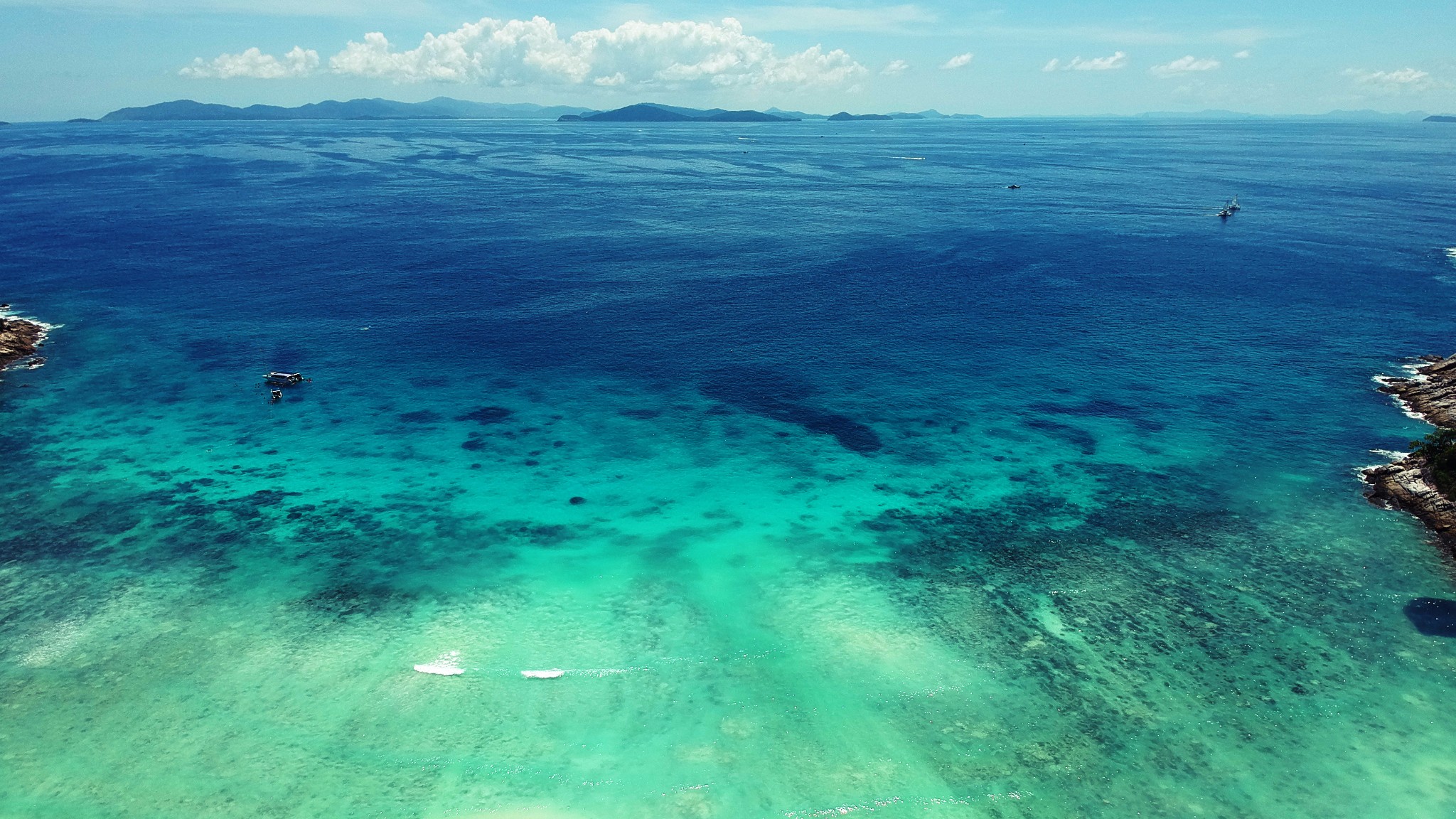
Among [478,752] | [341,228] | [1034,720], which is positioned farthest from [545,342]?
[341,228]

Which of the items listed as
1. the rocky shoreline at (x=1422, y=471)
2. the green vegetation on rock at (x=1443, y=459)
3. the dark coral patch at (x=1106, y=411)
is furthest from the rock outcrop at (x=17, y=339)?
the green vegetation on rock at (x=1443, y=459)

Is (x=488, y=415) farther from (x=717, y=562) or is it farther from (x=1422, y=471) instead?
(x=1422, y=471)

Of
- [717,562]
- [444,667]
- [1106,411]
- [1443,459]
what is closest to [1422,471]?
[1443,459]

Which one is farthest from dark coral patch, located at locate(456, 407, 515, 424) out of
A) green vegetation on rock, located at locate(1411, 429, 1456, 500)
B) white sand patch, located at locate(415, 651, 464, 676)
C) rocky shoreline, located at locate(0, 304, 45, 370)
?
green vegetation on rock, located at locate(1411, 429, 1456, 500)

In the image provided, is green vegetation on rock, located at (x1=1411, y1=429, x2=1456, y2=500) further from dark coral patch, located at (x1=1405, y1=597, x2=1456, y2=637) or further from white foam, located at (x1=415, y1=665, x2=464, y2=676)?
white foam, located at (x1=415, y1=665, x2=464, y2=676)

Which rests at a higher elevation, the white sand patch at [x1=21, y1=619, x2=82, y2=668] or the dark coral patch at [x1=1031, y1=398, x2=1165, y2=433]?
the dark coral patch at [x1=1031, y1=398, x2=1165, y2=433]

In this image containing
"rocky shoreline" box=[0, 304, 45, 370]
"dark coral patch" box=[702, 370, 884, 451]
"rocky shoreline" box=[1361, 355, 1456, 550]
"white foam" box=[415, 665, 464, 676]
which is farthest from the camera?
"rocky shoreline" box=[0, 304, 45, 370]
